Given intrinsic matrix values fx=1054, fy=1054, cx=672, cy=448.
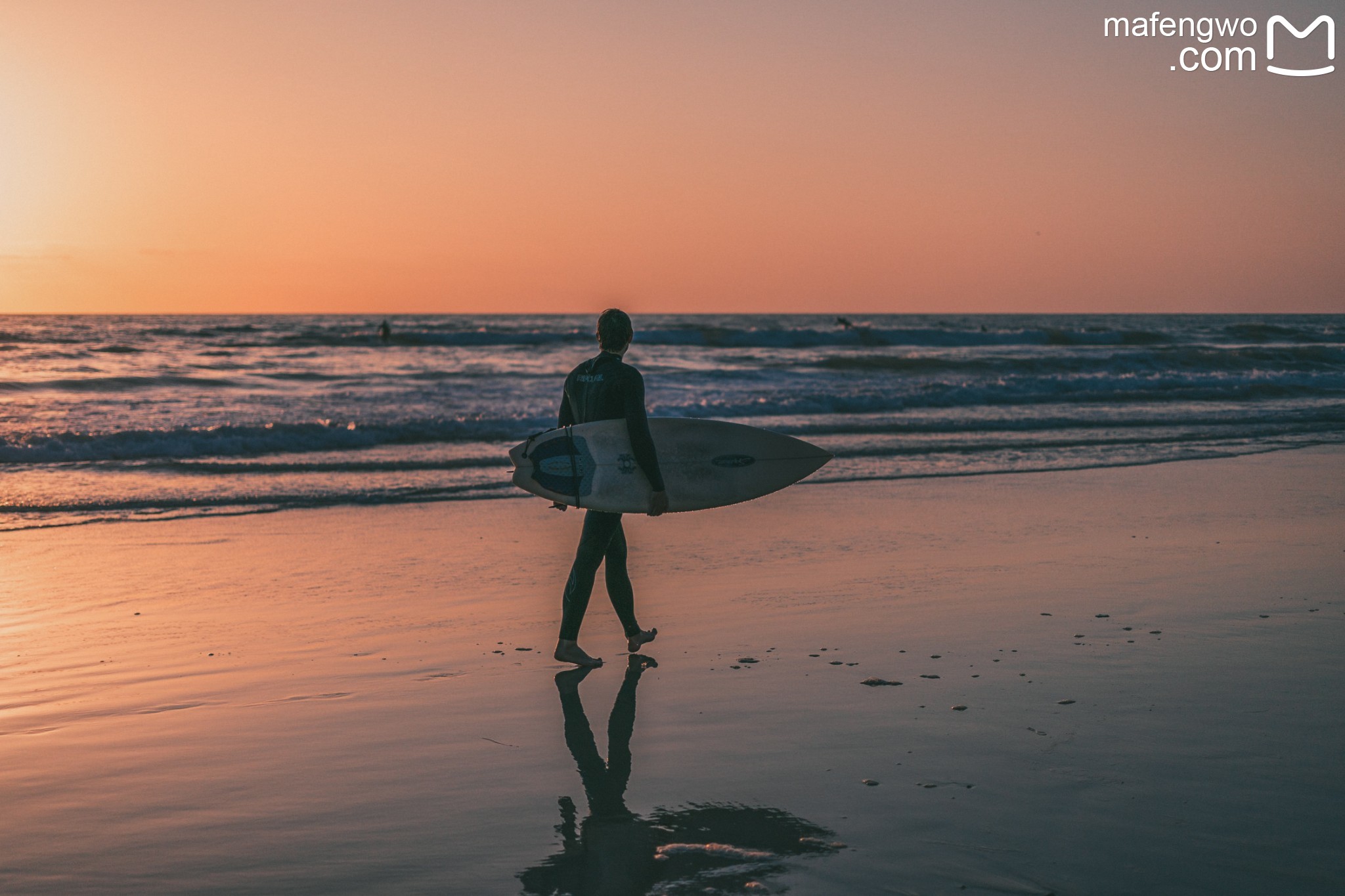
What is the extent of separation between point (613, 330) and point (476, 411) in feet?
53.4

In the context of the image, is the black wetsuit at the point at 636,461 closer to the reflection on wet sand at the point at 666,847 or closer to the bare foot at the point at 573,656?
the bare foot at the point at 573,656

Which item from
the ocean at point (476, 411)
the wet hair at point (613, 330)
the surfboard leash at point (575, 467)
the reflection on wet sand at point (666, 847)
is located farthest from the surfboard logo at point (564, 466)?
the ocean at point (476, 411)

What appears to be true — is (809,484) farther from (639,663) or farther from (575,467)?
(639,663)

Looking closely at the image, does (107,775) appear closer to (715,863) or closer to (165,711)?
(165,711)

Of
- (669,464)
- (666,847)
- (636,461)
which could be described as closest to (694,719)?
(666,847)

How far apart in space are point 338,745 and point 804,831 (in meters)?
1.92

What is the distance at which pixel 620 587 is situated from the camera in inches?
215

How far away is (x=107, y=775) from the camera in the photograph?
3.90 m

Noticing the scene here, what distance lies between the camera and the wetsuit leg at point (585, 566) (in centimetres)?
538

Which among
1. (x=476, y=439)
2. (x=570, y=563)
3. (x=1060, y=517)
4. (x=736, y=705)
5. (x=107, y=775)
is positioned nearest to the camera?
(x=107, y=775)

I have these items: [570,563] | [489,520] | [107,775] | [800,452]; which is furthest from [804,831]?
[489,520]

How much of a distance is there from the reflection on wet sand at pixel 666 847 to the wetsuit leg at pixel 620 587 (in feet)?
5.31

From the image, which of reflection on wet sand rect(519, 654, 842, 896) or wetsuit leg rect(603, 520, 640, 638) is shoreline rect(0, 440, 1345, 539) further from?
reflection on wet sand rect(519, 654, 842, 896)

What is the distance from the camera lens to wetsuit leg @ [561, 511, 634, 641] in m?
5.38
